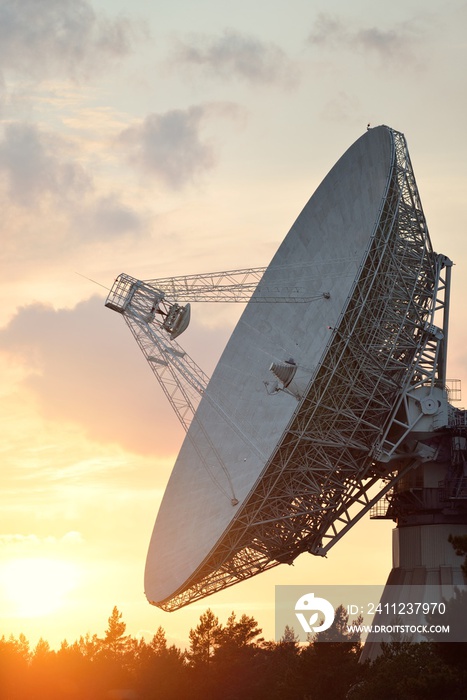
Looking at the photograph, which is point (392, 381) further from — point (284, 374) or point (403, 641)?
point (403, 641)

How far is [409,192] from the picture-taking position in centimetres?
3484

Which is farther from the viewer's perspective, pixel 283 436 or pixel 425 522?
pixel 425 522

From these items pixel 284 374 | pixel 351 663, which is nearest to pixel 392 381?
pixel 284 374

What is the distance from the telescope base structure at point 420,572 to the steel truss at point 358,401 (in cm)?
321

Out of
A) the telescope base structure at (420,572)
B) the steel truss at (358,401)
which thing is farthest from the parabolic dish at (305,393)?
the telescope base structure at (420,572)

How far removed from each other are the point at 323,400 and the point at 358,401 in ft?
4.67

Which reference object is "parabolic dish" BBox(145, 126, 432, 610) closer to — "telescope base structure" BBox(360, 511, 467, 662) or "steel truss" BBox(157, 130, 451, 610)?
"steel truss" BBox(157, 130, 451, 610)

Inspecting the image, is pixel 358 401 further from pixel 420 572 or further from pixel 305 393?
pixel 420 572

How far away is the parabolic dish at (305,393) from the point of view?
33.8m

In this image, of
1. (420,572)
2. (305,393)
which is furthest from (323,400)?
(420,572)

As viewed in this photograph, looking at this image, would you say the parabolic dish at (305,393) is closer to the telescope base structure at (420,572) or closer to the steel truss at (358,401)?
the steel truss at (358,401)

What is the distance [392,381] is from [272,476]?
15.7 ft

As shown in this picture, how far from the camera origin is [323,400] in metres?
33.7

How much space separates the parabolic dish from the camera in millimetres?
33750
